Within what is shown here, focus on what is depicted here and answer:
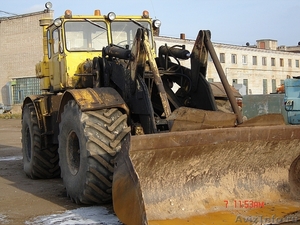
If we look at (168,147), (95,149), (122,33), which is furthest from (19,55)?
(168,147)

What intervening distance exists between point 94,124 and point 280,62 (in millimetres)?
48172

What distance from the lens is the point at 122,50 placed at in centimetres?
700

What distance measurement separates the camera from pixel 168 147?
5.14 meters

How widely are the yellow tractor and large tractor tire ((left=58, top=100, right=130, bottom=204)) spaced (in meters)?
0.01

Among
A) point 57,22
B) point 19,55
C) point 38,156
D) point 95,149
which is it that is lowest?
point 38,156

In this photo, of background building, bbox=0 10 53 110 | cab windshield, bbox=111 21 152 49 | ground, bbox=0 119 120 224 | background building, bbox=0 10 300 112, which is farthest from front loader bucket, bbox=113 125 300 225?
background building, bbox=0 10 53 110

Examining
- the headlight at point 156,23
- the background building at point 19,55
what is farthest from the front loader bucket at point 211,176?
the background building at point 19,55

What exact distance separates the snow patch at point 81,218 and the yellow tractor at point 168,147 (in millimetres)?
199

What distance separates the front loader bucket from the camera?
505cm

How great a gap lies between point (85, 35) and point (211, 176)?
3.48 meters

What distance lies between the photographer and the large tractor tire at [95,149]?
5996mm

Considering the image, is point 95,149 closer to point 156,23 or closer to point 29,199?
point 29,199

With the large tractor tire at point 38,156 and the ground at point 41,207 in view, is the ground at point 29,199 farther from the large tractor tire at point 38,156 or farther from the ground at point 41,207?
the large tractor tire at point 38,156
